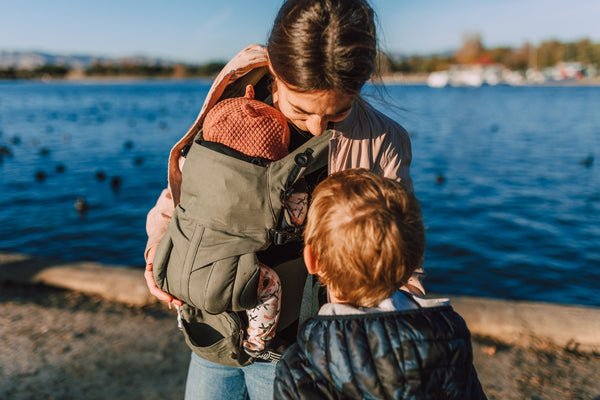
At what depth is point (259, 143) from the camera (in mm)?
1463

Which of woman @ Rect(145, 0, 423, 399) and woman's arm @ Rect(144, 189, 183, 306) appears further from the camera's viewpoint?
woman's arm @ Rect(144, 189, 183, 306)

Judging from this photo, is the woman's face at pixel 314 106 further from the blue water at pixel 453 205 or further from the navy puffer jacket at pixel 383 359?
the navy puffer jacket at pixel 383 359

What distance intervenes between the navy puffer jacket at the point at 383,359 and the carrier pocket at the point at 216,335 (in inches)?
12.6

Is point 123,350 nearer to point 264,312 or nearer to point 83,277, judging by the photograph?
point 83,277

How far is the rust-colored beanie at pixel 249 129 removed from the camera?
1457mm

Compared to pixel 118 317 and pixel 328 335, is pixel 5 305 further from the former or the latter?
pixel 328 335

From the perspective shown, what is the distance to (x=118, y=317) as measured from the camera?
13.5 ft

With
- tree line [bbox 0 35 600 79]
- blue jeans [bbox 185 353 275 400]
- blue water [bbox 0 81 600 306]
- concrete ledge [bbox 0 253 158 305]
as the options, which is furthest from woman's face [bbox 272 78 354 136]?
tree line [bbox 0 35 600 79]

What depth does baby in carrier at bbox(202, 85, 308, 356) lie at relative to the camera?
1.46m

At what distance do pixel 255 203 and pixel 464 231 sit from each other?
889cm

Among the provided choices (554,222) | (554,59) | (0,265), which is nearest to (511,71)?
(554,59)

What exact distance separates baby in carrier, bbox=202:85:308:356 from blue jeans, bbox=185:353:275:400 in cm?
20

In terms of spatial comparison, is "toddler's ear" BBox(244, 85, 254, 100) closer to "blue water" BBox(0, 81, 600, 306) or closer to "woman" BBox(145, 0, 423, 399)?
"woman" BBox(145, 0, 423, 399)

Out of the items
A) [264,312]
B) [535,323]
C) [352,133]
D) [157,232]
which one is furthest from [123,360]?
[535,323]
